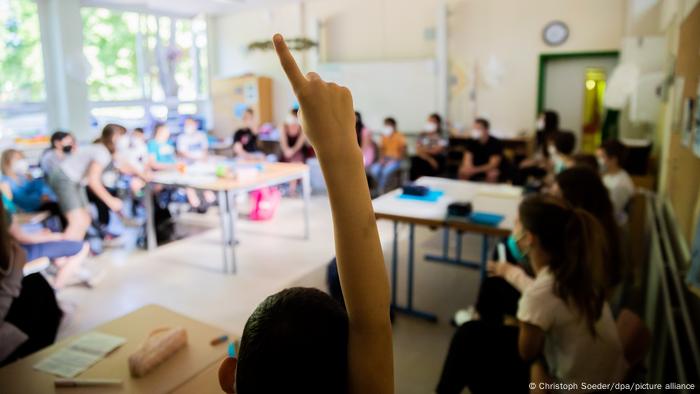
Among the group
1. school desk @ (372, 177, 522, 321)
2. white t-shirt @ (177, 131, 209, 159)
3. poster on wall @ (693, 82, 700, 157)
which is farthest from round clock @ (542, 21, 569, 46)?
white t-shirt @ (177, 131, 209, 159)

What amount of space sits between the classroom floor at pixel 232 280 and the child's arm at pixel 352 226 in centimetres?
193

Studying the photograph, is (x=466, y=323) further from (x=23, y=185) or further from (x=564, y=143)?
(x=23, y=185)

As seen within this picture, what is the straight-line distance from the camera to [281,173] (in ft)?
14.2

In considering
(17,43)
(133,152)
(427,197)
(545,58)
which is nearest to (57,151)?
(133,152)

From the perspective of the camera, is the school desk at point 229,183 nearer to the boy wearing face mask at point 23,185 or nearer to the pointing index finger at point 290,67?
the boy wearing face mask at point 23,185

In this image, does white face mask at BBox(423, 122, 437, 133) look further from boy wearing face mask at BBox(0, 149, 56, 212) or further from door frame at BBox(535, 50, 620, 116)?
boy wearing face mask at BBox(0, 149, 56, 212)

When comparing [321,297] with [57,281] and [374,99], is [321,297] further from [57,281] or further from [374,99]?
[374,99]

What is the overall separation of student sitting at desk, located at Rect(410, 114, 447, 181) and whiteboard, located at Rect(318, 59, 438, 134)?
336 mm

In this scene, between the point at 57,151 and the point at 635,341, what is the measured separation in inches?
163

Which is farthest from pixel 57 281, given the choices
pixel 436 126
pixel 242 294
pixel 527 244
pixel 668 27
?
pixel 668 27

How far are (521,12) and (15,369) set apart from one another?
263 inches

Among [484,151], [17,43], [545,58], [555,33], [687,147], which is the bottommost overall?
[484,151]

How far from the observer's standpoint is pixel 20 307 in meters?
1.80

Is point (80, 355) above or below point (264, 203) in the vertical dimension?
above
